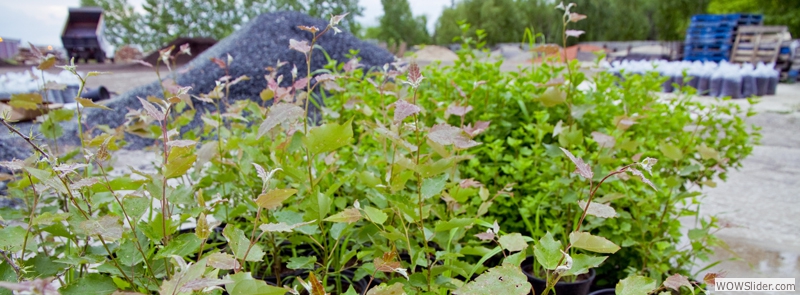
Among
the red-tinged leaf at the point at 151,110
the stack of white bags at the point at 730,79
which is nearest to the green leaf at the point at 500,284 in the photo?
the red-tinged leaf at the point at 151,110

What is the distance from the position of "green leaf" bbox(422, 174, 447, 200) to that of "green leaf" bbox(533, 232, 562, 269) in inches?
7.0

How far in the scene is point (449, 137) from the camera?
0.72m

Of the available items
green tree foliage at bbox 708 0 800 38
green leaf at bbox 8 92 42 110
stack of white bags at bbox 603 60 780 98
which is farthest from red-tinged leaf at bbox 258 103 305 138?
green tree foliage at bbox 708 0 800 38

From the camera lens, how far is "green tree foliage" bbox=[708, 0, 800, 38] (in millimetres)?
16516

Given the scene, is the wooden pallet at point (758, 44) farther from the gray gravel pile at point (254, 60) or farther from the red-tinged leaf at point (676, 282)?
the red-tinged leaf at point (676, 282)

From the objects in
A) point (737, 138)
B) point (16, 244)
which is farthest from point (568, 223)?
point (16, 244)

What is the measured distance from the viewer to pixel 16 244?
Result: 63 centimetres

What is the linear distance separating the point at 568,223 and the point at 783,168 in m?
2.90

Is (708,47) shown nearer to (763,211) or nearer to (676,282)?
(763,211)

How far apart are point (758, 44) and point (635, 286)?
1222 cm

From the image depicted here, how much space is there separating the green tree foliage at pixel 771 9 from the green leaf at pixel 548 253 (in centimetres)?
→ 2055

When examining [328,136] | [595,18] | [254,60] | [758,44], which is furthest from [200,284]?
[595,18]

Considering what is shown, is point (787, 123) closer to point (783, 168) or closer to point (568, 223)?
point (783, 168)

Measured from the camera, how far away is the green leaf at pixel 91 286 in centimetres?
61
